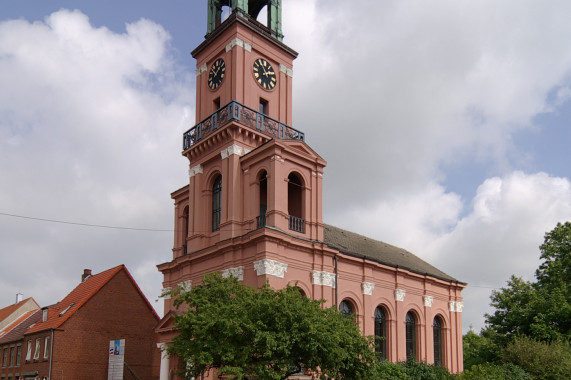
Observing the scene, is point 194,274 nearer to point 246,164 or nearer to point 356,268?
point 246,164

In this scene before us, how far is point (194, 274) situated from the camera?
3259cm

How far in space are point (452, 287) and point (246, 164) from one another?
1781cm

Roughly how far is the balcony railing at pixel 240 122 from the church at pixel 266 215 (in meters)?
0.07

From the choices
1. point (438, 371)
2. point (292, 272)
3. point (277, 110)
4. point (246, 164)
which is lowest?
point (438, 371)

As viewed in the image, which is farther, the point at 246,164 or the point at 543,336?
the point at 543,336

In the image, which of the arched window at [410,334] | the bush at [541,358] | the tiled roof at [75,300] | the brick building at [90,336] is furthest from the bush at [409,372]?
the tiled roof at [75,300]

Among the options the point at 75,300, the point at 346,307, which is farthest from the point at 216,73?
the point at 75,300

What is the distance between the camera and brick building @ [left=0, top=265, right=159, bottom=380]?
37.6 meters

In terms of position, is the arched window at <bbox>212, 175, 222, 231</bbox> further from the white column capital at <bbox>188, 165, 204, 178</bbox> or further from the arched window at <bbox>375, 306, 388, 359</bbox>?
the arched window at <bbox>375, 306, 388, 359</bbox>

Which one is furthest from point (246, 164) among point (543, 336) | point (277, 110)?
point (543, 336)

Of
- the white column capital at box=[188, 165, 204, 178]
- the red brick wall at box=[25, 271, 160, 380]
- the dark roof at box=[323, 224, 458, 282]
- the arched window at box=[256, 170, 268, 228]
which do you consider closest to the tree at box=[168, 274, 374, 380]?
the arched window at box=[256, 170, 268, 228]

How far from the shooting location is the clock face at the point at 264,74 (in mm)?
34625

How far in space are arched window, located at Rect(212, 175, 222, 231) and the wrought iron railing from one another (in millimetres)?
4088

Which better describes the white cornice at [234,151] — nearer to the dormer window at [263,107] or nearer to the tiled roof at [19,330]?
the dormer window at [263,107]
